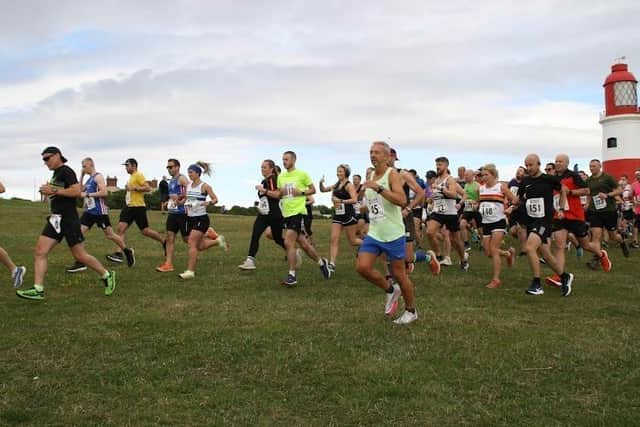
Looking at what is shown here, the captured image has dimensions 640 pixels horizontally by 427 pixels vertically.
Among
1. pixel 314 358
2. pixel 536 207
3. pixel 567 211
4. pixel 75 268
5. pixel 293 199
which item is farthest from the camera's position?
pixel 75 268

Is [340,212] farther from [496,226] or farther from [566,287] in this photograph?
[566,287]

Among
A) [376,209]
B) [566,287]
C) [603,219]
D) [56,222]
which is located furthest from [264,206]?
[603,219]

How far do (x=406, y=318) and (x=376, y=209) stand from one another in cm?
134

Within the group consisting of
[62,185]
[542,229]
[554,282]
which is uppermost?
[62,185]

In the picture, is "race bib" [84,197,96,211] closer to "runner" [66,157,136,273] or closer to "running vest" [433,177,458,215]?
"runner" [66,157,136,273]

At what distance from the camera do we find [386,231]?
23.9 feet

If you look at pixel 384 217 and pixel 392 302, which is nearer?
pixel 384 217

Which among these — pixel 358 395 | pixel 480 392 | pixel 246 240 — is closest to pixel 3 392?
pixel 358 395

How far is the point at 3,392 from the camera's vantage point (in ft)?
16.4

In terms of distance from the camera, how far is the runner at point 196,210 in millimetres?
11109

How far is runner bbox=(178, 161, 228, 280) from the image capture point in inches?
437

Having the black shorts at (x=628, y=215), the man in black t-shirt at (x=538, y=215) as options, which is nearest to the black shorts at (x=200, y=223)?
the man in black t-shirt at (x=538, y=215)

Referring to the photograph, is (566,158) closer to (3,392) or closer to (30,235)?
(3,392)

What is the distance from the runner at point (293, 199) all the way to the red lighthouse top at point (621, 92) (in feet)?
123
